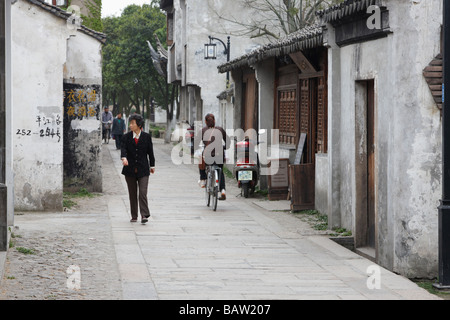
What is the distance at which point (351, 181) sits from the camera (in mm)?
12742

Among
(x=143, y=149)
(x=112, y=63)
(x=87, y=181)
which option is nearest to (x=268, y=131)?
(x=87, y=181)

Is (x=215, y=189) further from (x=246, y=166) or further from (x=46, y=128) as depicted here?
(x=46, y=128)

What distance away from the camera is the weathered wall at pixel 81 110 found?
18562mm

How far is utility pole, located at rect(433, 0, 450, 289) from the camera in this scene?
8.74 m

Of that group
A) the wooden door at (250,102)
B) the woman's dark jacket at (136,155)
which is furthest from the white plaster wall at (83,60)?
the woman's dark jacket at (136,155)

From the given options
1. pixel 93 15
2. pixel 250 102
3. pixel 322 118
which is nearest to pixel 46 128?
pixel 322 118

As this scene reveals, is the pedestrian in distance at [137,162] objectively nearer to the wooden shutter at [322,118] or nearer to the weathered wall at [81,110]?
the wooden shutter at [322,118]

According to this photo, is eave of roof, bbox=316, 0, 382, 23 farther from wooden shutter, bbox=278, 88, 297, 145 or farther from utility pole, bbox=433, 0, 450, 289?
wooden shutter, bbox=278, 88, 297, 145

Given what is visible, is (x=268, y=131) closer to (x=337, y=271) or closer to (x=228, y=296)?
(x=337, y=271)

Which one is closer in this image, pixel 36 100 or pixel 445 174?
pixel 445 174

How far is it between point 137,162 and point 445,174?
255 inches

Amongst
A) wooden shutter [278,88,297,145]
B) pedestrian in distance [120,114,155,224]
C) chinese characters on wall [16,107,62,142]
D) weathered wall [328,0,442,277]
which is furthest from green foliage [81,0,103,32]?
weathered wall [328,0,442,277]

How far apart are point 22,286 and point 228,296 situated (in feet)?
7.17

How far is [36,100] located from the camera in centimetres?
1546
